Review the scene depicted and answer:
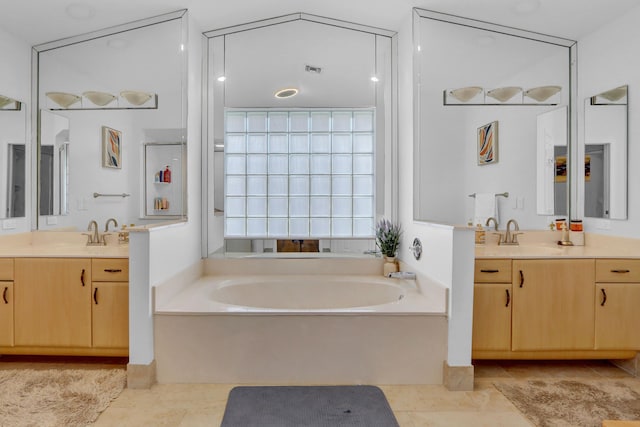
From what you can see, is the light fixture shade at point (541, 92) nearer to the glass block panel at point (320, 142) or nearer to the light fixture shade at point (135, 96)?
the glass block panel at point (320, 142)

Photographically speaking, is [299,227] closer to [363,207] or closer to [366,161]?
[363,207]

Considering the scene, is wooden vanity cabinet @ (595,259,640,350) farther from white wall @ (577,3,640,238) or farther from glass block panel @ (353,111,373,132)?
glass block panel @ (353,111,373,132)

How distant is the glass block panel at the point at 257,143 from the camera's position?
3.32 metres

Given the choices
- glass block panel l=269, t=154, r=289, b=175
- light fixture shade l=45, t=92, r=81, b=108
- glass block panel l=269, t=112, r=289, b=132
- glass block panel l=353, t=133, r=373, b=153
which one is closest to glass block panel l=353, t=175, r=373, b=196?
glass block panel l=353, t=133, r=373, b=153

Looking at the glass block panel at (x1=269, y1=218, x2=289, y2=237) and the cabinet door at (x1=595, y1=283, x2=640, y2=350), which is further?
the glass block panel at (x1=269, y1=218, x2=289, y2=237)

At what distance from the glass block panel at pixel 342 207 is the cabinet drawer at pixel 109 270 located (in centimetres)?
163

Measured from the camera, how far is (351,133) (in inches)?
131

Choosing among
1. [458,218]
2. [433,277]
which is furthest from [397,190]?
[433,277]

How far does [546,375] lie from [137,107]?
11.2ft

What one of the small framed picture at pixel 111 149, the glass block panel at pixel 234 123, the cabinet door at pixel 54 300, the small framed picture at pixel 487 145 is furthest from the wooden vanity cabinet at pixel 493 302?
the small framed picture at pixel 111 149

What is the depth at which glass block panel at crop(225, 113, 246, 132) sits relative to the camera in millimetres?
3312

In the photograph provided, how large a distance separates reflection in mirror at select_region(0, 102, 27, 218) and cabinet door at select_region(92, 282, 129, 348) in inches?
43.9

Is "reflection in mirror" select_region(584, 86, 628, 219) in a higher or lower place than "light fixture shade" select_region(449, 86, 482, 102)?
lower

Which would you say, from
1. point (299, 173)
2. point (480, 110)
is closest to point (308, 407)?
point (299, 173)
